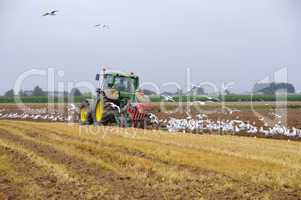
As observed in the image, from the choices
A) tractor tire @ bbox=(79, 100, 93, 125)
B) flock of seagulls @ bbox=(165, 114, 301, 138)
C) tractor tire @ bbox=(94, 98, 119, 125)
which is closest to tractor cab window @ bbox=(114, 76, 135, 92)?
tractor tire @ bbox=(94, 98, 119, 125)

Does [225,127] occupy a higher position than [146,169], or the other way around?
[225,127]

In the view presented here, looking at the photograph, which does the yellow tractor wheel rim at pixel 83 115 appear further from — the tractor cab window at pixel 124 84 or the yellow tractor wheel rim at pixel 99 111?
the tractor cab window at pixel 124 84

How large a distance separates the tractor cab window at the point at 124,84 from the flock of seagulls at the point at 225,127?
218 centimetres

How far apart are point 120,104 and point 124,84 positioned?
82 centimetres

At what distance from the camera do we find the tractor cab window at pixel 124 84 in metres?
19.2

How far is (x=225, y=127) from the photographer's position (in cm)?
1859

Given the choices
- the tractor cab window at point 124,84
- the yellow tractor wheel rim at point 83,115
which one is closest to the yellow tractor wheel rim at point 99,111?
the tractor cab window at point 124,84

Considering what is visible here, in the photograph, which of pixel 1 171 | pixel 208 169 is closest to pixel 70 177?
pixel 1 171

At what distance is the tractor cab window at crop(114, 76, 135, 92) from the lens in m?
19.2

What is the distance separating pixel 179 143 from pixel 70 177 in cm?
521

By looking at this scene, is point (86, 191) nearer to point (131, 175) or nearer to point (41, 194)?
point (41, 194)

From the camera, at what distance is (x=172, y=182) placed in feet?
25.6

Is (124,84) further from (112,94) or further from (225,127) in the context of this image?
(225,127)

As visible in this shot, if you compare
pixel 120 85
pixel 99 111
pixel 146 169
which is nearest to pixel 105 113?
pixel 99 111
